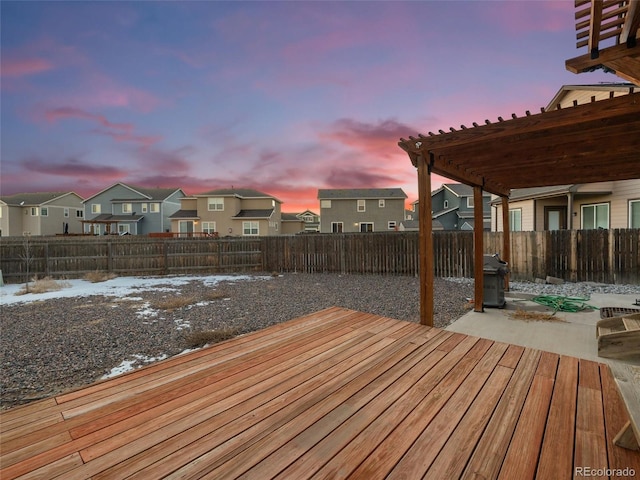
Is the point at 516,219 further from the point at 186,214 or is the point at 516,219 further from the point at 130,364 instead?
the point at 186,214

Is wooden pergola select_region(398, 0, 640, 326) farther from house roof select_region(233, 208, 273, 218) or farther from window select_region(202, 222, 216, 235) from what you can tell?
window select_region(202, 222, 216, 235)

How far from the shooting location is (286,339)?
10.3ft

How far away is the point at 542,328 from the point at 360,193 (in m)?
24.8

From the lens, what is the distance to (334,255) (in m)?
12.0

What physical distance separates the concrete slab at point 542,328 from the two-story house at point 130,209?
102 feet

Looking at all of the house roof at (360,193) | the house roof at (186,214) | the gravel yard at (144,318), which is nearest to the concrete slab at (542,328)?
the gravel yard at (144,318)

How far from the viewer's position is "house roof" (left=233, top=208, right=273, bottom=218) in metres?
27.5

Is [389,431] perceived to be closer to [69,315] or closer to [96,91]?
[69,315]

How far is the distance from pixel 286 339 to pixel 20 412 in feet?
6.59

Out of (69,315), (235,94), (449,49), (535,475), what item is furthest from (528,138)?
(235,94)

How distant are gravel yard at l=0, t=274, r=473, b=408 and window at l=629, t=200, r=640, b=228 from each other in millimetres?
6595

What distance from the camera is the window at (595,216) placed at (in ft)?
35.4

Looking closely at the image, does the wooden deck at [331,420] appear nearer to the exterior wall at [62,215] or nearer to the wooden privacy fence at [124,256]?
the wooden privacy fence at [124,256]

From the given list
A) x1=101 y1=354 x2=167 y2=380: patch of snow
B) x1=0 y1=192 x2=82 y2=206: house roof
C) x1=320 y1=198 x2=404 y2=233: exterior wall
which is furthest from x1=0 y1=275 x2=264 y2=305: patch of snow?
x1=0 y1=192 x2=82 y2=206: house roof
